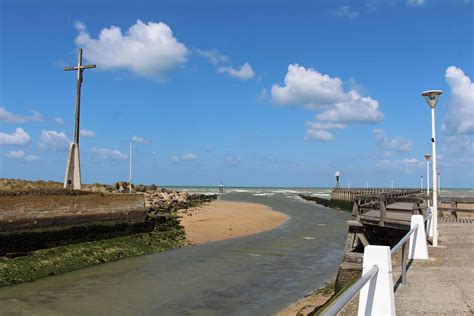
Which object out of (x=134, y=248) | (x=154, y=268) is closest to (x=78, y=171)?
(x=134, y=248)

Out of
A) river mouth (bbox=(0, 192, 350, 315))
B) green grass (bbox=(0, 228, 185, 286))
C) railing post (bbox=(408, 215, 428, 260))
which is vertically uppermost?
railing post (bbox=(408, 215, 428, 260))

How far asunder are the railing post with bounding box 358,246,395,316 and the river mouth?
20.9 ft

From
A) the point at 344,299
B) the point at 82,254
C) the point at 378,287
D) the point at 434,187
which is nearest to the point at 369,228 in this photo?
the point at 434,187

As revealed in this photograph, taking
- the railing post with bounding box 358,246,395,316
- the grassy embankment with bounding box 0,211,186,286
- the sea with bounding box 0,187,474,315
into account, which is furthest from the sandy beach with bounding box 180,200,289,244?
the railing post with bounding box 358,246,395,316

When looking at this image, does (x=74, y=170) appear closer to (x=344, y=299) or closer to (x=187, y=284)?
(x=187, y=284)

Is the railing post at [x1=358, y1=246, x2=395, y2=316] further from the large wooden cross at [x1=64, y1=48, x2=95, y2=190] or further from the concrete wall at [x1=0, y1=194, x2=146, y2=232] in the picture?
the large wooden cross at [x1=64, y1=48, x2=95, y2=190]

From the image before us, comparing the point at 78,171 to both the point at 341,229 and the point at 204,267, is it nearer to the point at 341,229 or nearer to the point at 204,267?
the point at 204,267

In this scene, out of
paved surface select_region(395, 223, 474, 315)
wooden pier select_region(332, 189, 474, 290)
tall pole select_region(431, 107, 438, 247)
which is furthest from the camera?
tall pole select_region(431, 107, 438, 247)

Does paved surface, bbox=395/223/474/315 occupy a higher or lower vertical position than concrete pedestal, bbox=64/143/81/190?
lower

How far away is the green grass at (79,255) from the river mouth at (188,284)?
0.51 m

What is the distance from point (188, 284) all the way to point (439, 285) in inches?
336

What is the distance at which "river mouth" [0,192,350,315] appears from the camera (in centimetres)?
1145

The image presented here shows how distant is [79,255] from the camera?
55.3 feet

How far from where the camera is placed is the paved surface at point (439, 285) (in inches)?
249
